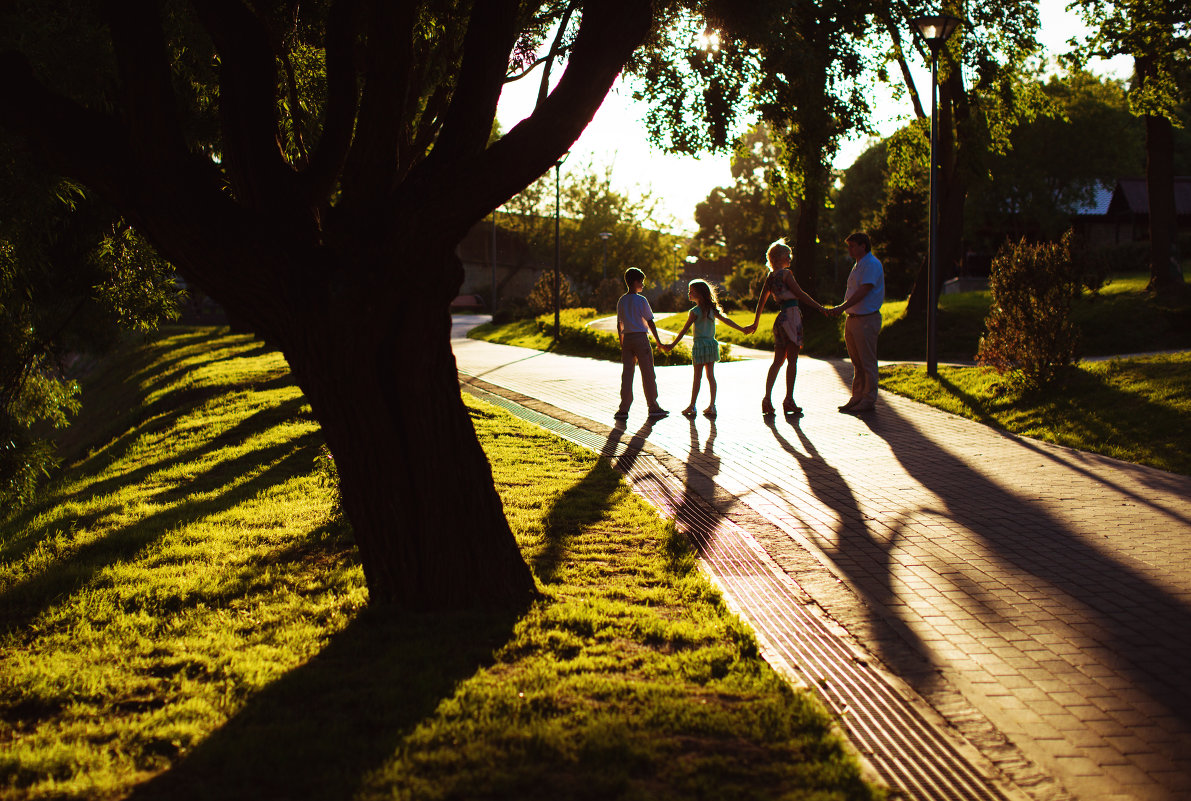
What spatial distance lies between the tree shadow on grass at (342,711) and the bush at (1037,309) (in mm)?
9018

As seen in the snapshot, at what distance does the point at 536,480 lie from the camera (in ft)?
27.0

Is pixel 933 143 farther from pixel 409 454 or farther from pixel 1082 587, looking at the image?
pixel 409 454

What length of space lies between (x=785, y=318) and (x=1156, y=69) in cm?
1306

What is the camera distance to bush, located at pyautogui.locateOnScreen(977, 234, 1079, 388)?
11.2 meters

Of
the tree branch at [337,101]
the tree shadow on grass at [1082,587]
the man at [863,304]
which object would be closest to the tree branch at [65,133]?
the tree branch at [337,101]

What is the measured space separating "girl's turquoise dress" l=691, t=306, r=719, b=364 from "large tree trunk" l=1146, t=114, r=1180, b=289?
13508mm

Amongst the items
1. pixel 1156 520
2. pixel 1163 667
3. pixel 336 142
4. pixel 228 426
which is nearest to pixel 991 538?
pixel 1156 520

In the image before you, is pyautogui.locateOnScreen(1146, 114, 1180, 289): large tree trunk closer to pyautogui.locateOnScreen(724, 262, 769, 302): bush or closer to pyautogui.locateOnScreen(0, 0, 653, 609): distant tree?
pyautogui.locateOnScreen(0, 0, 653, 609): distant tree

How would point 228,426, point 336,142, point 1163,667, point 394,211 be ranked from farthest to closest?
point 228,426 → point 336,142 → point 394,211 → point 1163,667

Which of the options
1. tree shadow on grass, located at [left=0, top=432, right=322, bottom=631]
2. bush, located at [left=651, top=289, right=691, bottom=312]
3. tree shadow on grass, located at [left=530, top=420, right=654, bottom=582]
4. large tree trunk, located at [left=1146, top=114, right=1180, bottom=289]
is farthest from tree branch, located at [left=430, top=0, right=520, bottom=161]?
bush, located at [left=651, top=289, right=691, bottom=312]

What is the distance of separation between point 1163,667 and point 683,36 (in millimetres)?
12618

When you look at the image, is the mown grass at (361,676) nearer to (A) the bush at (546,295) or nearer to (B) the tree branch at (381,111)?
(B) the tree branch at (381,111)

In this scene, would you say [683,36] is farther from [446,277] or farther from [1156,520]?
[446,277]

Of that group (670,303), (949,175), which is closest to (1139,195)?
(670,303)
